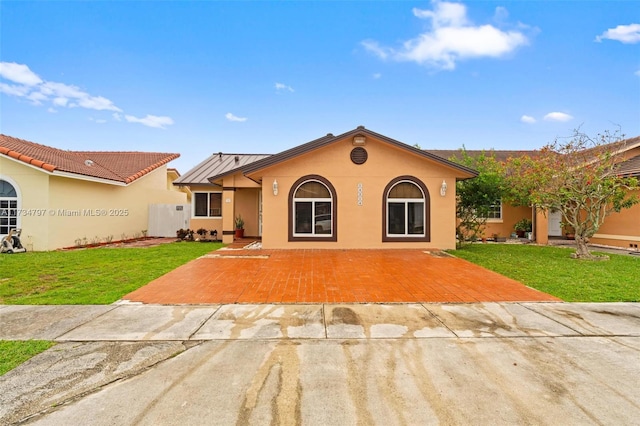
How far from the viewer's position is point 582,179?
11086 mm

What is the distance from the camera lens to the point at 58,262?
386 inches

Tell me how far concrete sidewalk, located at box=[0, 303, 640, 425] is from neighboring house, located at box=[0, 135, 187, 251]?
9504 mm

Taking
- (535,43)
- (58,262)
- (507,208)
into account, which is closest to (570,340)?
(58,262)

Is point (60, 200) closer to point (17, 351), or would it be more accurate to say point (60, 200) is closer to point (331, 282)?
point (17, 351)

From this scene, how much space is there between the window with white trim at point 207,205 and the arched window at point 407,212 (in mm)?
9460

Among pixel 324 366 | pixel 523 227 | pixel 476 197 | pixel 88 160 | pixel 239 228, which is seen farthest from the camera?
pixel 88 160

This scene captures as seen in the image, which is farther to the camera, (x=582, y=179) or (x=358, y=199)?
(x=358, y=199)

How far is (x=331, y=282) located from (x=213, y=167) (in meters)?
13.8

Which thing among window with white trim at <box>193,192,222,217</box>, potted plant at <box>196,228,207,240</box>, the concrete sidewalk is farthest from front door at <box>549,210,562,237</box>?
potted plant at <box>196,228,207,240</box>

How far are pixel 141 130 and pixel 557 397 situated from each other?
30195 mm

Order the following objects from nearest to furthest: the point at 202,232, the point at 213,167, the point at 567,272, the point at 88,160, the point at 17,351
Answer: the point at 17,351 < the point at 567,272 < the point at 202,232 < the point at 88,160 < the point at 213,167

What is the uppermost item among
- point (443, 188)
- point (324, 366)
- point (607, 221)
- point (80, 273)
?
point (443, 188)

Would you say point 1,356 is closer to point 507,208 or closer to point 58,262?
point 58,262

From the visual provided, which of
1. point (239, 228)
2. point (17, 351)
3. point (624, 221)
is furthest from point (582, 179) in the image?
point (17, 351)
